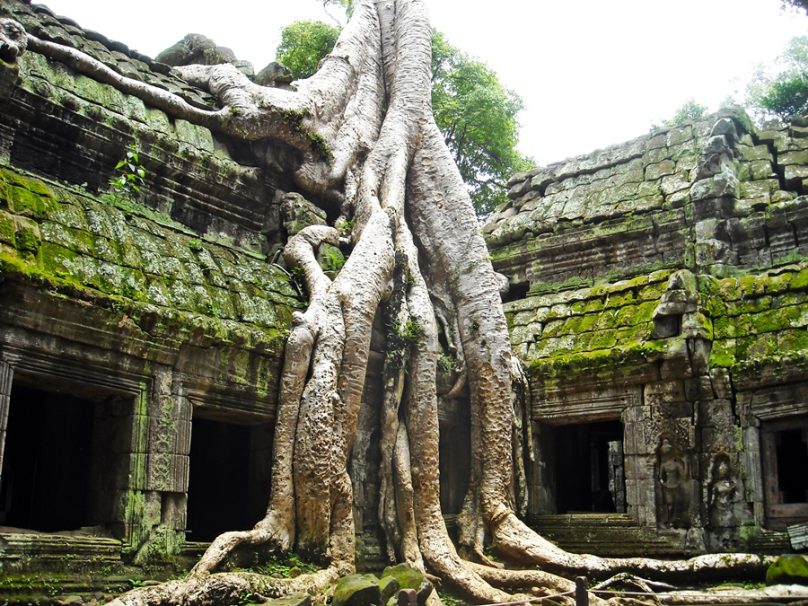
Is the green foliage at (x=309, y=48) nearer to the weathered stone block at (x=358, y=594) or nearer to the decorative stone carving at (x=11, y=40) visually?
the decorative stone carving at (x=11, y=40)

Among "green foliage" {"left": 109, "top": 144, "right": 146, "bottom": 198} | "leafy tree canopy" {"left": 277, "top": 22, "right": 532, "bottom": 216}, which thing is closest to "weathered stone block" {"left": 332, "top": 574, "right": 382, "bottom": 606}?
"green foliage" {"left": 109, "top": 144, "right": 146, "bottom": 198}

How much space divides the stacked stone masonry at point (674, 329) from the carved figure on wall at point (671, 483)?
13mm

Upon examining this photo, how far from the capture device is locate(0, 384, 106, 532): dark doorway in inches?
344

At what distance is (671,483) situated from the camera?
936 centimetres

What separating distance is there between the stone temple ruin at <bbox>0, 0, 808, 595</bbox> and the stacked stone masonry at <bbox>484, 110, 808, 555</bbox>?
23 mm

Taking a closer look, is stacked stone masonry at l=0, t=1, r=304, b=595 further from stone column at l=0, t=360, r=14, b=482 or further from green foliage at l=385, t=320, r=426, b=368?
green foliage at l=385, t=320, r=426, b=368

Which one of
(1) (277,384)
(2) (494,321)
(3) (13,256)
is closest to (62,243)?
(3) (13,256)

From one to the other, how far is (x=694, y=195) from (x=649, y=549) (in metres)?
3.66

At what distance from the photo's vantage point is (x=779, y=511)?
884 centimetres

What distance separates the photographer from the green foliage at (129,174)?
28.0ft

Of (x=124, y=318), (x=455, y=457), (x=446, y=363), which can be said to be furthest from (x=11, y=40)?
(x=455, y=457)

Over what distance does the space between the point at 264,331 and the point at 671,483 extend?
13.0ft

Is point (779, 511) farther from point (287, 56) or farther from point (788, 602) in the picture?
point (287, 56)

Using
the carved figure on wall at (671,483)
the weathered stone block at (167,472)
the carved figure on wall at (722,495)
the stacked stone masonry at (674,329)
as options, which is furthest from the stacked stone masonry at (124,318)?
the carved figure on wall at (722,495)
